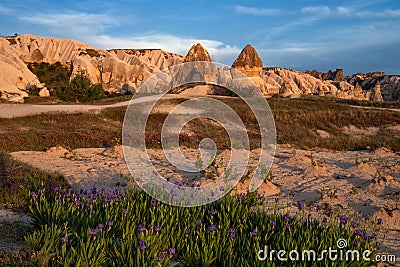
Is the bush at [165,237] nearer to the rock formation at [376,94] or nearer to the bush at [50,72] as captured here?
the bush at [50,72]

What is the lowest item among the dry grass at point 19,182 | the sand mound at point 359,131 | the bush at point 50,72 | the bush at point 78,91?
the sand mound at point 359,131

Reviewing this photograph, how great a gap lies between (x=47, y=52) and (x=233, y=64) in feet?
172

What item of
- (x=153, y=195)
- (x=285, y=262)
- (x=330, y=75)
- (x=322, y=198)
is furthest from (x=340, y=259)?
(x=330, y=75)

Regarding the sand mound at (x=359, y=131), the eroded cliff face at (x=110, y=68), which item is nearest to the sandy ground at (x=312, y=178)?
the sand mound at (x=359, y=131)

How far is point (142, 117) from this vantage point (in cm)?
2442

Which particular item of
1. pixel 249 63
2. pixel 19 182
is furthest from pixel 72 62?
pixel 19 182

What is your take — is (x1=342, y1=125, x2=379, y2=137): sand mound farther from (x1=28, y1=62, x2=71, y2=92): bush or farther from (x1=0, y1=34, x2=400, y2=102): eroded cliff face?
(x1=28, y1=62, x2=71, y2=92): bush

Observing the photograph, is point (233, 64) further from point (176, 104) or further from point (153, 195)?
point (153, 195)

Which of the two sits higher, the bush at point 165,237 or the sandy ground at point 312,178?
the bush at point 165,237

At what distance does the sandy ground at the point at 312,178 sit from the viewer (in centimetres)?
755

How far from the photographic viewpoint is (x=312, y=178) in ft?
32.2

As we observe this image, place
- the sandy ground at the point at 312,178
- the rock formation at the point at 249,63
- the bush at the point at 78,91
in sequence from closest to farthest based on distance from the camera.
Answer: the sandy ground at the point at 312,178, the bush at the point at 78,91, the rock formation at the point at 249,63

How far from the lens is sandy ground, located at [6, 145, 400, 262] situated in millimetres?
7551

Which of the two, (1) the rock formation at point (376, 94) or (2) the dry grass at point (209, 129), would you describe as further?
(1) the rock formation at point (376, 94)
